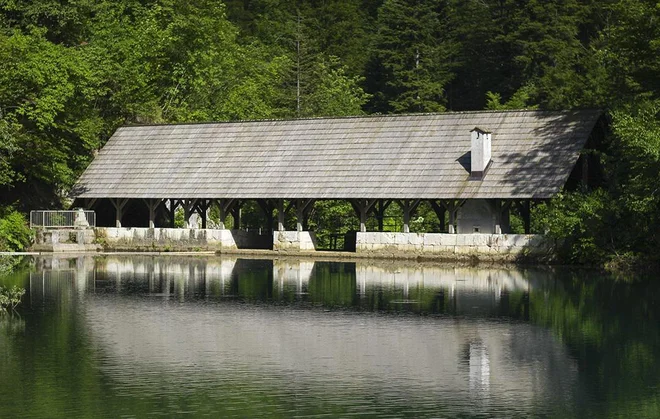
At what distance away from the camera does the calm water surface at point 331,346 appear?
1808 centimetres

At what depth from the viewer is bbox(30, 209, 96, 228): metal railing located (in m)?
48.5

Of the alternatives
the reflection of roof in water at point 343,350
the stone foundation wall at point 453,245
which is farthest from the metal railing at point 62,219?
the reflection of roof in water at point 343,350

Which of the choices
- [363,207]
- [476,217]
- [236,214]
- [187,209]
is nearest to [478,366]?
[476,217]

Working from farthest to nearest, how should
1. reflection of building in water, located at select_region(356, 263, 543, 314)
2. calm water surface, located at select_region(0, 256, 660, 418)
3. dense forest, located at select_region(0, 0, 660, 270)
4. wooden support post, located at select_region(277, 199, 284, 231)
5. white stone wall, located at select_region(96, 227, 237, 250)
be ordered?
white stone wall, located at select_region(96, 227, 237, 250) < wooden support post, located at select_region(277, 199, 284, 231) < dense forest, located at select_region(0, 0, 660, 270) < reflection of building in water, located at select_region(356, 263, 543, 314) < calm water surface, located at select_region(0, 256, 660, 418)

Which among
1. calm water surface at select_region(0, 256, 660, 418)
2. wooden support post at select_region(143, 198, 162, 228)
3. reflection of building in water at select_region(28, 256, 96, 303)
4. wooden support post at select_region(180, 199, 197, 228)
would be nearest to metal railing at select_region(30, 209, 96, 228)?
wooden support post at select_region(143, 198, 162, 228)

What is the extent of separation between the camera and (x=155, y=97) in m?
61.4

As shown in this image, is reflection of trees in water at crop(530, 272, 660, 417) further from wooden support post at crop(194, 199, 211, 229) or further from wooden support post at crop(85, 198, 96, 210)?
wooden support post at crop(85, 198, 96, 210)

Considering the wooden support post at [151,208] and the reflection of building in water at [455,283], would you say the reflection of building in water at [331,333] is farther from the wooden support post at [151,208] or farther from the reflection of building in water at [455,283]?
the wooden support post at [151,208]

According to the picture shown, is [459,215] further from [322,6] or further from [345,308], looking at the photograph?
[322,6]

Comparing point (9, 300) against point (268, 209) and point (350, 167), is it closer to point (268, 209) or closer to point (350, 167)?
point (350, 167)

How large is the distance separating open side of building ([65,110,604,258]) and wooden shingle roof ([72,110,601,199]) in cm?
5

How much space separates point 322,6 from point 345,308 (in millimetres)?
64799

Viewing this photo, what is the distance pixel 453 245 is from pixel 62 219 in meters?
15.8

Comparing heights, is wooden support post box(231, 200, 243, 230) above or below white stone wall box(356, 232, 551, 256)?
above
